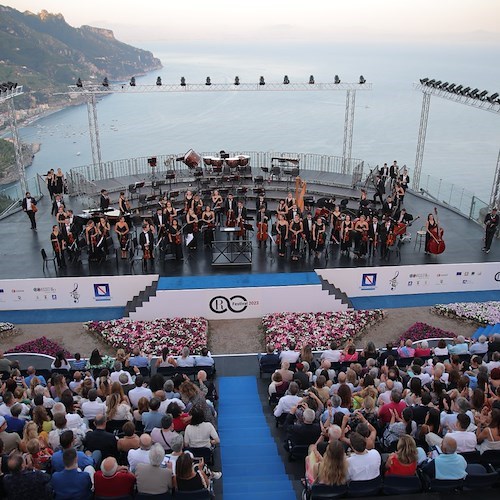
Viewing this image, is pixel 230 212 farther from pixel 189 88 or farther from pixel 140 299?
pixel 189 88

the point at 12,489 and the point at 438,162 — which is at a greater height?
the point at 12,489

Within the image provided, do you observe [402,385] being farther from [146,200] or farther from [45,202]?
[45,202]

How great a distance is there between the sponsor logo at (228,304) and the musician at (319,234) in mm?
3214

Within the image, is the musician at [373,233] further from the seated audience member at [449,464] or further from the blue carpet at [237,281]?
the seated audience member at [449,464]

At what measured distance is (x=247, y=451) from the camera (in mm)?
8211

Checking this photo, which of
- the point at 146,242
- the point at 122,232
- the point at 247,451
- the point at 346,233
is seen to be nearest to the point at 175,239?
the point at 146,242

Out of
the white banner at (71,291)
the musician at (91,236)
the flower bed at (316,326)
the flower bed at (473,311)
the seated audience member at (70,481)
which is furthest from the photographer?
the musician at (91,236)

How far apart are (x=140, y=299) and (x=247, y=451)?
770cm

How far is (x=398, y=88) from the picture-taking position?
8969 centimetres

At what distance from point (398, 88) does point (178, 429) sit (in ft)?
300

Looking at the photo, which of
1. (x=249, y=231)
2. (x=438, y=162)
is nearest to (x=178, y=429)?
(x=249, y=231)

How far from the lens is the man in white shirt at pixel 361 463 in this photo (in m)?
Answer: 5.87

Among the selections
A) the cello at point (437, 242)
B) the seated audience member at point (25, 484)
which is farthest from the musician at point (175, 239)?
the seated audience member at point (25, 484)

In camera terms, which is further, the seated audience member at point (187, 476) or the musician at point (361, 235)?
the musician at point (361, 235)
